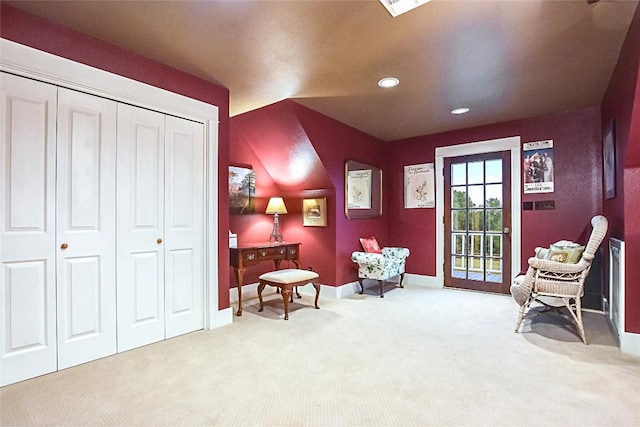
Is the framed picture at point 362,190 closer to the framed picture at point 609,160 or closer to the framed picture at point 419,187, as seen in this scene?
the framed picture at point 419,187

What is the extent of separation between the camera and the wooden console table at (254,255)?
140 inches

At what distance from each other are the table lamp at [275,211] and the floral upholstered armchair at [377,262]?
1.05 m

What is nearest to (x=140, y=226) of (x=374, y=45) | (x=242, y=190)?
(x=242, y=190)

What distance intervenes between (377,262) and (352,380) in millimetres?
2272

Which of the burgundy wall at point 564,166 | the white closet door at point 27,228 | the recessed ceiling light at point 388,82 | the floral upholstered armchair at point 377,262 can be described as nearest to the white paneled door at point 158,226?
the white closet door at point 27,228

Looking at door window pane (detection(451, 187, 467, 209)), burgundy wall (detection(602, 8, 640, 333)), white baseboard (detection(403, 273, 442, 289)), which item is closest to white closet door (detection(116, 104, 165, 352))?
burgundy wall (detection(602, 8, 640, 333))

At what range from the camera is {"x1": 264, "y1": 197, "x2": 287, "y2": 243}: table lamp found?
446 centimetres

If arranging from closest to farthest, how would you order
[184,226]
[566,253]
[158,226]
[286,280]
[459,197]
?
1. [158,226]
2. [184,226]
3. [566,253]
4. [286,280]
5. [459,197]

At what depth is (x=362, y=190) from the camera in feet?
16.0

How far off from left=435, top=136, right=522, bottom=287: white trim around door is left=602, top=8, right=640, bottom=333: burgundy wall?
1.44 m

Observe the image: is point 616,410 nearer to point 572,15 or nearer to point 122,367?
point 572,15

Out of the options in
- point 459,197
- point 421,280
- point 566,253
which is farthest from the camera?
point 421,280

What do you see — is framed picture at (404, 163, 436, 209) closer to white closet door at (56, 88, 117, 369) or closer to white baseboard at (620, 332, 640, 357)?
white baseboard at (620, 332, 640, 357)

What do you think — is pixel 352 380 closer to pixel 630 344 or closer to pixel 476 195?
pixel 630 344
